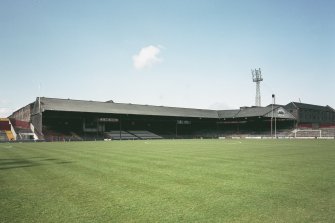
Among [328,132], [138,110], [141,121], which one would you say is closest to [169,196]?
[138,110]

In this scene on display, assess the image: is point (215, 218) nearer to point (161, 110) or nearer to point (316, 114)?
point (161, 110)

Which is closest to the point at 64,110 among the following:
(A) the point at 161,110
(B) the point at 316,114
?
(A) the point at 161,110

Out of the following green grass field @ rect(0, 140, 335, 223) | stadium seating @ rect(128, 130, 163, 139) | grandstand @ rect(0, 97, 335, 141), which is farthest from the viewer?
stadium seating @ rect(128, 130, 163, 139)

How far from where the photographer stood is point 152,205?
6.91 m

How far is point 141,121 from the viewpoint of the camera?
76.9 meters

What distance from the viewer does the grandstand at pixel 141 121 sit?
60.7 m

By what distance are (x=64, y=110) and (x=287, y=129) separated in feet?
179

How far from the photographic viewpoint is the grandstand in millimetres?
60656

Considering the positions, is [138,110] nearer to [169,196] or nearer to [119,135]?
[119,135]

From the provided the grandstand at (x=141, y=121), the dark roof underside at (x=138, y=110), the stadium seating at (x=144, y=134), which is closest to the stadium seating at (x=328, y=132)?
the grandstand at (x=141, y=121)

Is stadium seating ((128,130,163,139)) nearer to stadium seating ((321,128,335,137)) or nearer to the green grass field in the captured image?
stadium seating ((321,128,335,137))

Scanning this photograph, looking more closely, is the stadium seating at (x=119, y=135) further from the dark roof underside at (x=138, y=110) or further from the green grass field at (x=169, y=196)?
the green grass field at (x=169, y=196)

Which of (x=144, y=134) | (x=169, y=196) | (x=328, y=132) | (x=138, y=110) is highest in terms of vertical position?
(x=138, y=110)

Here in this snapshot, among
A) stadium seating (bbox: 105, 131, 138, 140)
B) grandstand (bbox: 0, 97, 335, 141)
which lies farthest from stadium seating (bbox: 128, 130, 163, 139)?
stadium seating (bbox: 105, 131, 138, 140)
